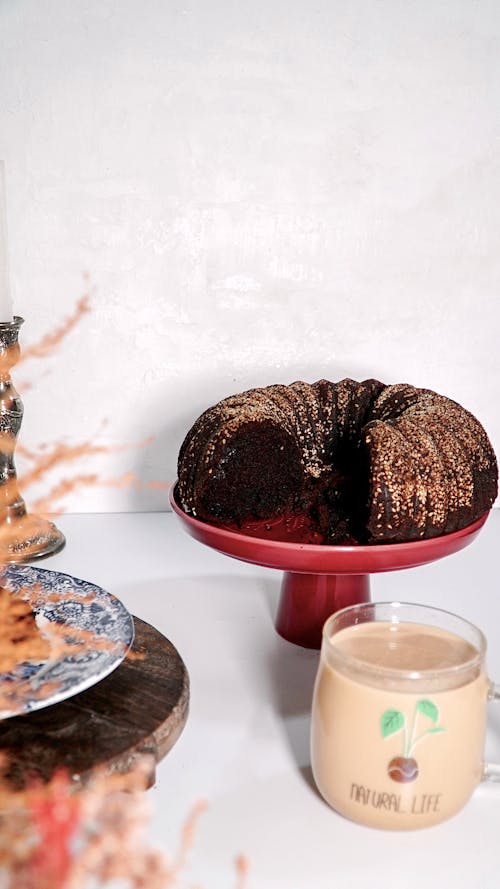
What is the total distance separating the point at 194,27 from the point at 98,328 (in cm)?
41

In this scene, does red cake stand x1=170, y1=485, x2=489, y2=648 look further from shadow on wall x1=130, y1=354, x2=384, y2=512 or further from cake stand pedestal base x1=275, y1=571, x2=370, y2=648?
shadow on wall x1=130, y1=354, x2=384, y2=512

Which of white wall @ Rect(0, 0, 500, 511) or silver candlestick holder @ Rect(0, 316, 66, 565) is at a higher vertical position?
white wall @ Rect(0, 0, 500, 511)

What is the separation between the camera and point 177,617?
1077 millimetres

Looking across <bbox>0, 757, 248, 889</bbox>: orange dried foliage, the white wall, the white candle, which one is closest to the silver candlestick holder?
the white candle

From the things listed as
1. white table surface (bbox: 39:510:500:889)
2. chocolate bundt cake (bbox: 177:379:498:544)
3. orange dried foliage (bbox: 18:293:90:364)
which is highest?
orange dried foliage (bbox: 18:293:90:364)

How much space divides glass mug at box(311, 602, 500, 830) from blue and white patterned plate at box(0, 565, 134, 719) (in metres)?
0.17

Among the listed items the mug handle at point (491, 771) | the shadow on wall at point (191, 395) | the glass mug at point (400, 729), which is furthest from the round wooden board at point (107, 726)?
the shadow on wall at point (191, 395)

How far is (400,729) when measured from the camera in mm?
666

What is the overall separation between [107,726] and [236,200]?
0.82 m

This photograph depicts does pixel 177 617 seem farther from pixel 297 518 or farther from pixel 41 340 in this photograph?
pixel 41 340

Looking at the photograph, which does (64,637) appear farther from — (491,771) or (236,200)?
(236,200)

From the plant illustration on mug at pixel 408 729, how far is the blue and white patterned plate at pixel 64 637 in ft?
0.67

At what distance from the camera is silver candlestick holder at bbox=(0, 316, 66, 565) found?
122cm

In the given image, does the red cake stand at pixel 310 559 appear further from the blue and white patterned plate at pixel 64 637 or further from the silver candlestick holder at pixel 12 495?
the silver candlestick holder at pixel 12 495
